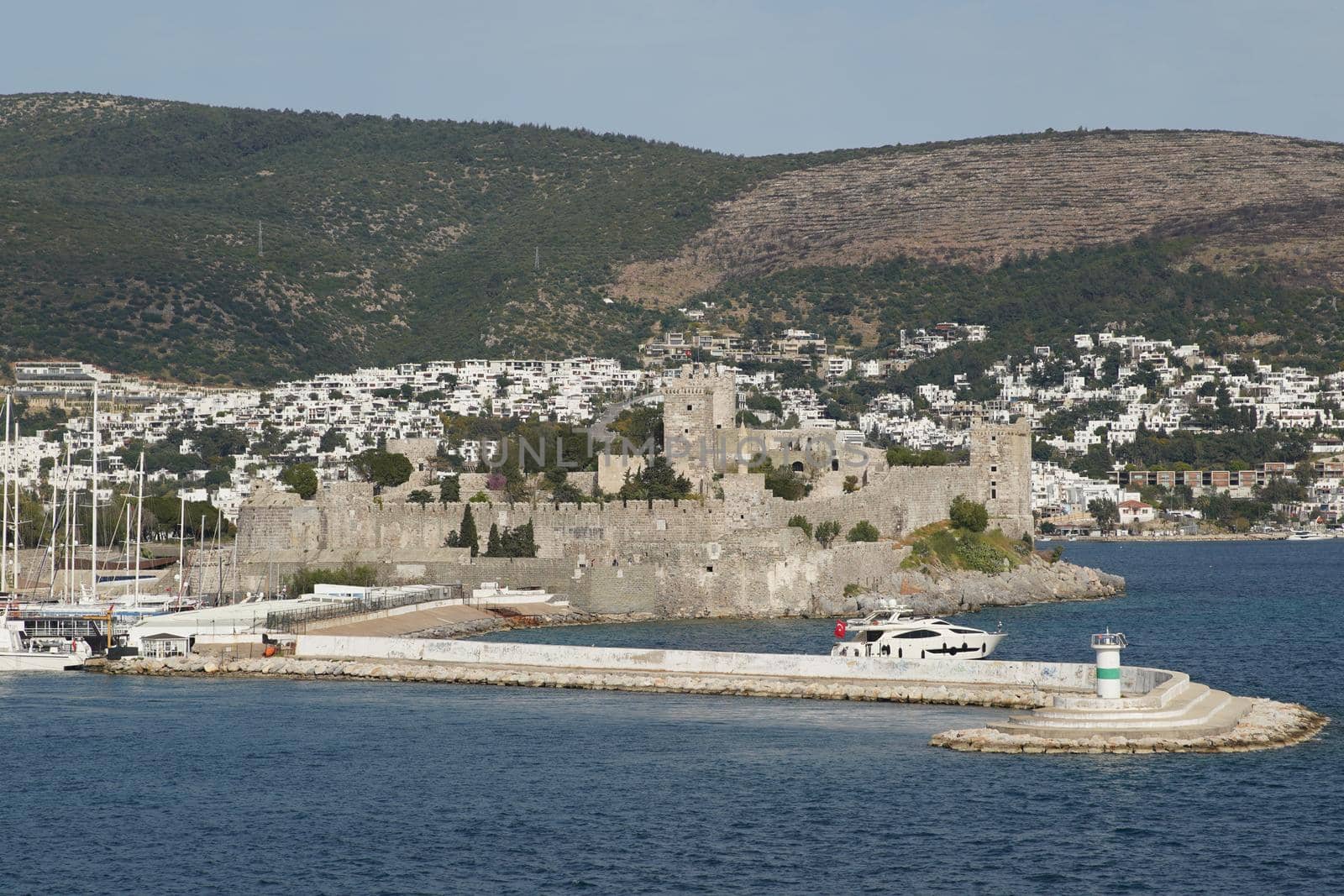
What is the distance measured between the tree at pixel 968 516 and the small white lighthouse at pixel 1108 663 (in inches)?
1097

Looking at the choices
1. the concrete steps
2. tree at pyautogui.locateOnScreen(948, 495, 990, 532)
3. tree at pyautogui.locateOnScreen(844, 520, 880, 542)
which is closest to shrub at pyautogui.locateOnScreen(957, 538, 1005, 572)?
tree at pyautogui.locateOnScreen(948, 495, 990, 532)

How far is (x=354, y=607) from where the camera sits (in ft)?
150

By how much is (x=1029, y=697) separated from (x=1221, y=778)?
5.60m

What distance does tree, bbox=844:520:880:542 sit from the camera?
178 feet

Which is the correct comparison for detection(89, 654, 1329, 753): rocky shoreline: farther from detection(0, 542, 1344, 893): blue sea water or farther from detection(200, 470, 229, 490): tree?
detection(200, 470, 229, 490): tree

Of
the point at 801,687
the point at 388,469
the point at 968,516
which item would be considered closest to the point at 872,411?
the point at 968,516

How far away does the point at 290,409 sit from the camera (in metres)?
107

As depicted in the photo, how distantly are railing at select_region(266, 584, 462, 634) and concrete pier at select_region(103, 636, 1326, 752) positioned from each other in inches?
99.9

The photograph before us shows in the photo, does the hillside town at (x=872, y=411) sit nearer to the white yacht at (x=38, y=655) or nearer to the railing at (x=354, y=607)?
the railing at (x=354, y=607)

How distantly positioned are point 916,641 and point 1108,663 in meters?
10.9

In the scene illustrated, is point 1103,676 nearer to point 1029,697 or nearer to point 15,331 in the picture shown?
point 1029,697

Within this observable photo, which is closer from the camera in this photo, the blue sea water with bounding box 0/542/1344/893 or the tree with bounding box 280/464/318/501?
the blue sea water with bounding box 0/542/1344/893

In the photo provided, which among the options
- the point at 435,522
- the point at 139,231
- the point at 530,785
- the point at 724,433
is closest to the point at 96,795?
the point at 530,785

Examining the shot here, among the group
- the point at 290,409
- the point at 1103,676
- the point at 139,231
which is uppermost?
the point at 139,231
